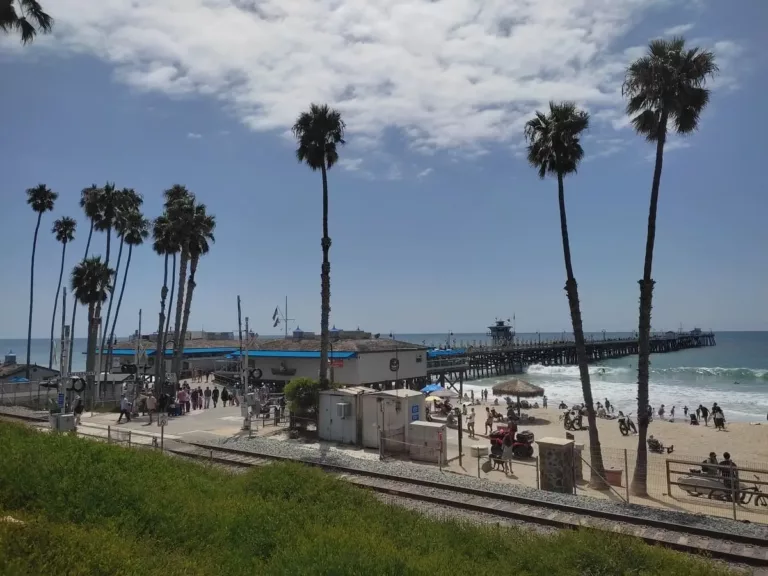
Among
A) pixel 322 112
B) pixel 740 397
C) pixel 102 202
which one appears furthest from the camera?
pixel 740 397

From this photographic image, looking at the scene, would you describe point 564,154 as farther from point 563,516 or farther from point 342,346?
point 342,346

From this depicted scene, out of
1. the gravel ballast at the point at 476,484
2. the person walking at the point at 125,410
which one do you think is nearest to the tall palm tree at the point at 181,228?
the person walking at the point at 125,410

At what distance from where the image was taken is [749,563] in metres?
9.07

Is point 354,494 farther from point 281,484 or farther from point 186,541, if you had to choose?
point 186,541

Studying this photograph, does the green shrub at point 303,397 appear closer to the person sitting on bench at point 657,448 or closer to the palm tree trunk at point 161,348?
the palm tree trunk at point 161,348

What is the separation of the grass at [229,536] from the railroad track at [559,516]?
172 centimetres

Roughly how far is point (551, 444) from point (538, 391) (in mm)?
20819

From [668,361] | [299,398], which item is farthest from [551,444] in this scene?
[668,361]

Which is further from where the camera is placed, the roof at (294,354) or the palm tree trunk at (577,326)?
the roof at (294,354)

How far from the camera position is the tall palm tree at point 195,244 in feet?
121

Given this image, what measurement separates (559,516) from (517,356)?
→ 3249 inches

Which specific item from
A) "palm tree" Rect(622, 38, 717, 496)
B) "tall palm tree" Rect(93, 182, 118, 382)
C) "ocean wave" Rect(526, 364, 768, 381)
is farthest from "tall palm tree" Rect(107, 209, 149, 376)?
"ocean wave" Rect(526, 364, 768, 381)

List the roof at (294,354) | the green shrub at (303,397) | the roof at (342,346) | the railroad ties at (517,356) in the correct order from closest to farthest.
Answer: the green shrub at (303,397) → the roof at (294,354) → the roof at (342,346) → the railroad ties at (517,356)

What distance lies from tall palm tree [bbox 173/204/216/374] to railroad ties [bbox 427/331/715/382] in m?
26.1
